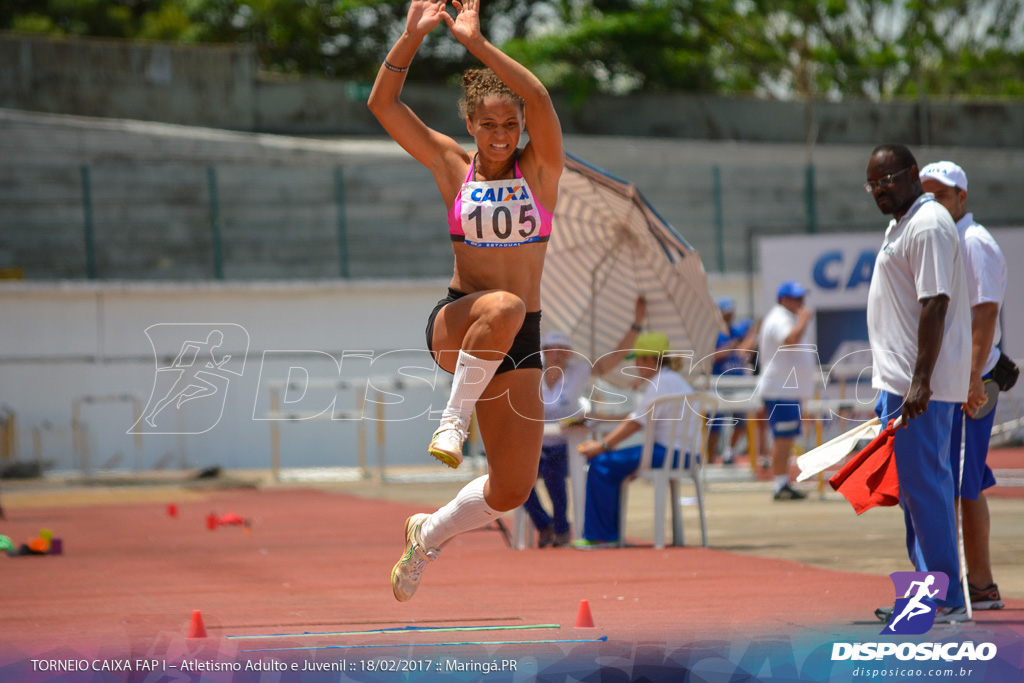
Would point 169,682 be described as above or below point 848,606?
above

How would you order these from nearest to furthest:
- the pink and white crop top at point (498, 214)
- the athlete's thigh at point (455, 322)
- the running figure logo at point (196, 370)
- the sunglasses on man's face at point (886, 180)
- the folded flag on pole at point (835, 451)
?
the athlete's thigh at point (455, 322)
the pink and white crop top at point (498, 214)
the sunglasses on man's face at point (886, 180)
the folded flag on pole at point (835, 451)
the running figure logo at point (196, 370)

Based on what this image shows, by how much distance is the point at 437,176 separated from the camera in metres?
4.92

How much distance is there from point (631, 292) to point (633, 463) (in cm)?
261

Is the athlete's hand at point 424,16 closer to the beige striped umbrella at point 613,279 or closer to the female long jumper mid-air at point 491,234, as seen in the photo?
the female long jumper mid-air at point 491,234

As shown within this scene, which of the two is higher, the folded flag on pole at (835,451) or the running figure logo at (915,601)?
the folded flag on pole at (835,451)

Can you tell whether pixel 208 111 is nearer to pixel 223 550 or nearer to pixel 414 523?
pixel 223 550

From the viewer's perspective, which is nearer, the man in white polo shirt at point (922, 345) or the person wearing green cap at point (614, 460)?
the man in white polo shirt at point (922, 345)

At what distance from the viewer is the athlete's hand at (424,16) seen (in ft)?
15.6

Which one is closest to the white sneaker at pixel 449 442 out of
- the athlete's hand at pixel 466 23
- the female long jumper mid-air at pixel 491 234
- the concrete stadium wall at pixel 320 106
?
the female long jumper mid-air at pixel 491 234

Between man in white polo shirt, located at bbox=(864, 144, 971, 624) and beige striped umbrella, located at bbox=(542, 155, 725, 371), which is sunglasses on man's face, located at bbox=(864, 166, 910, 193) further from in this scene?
beige striped umbrella, located at bbox=(542, 155, 725, 371)

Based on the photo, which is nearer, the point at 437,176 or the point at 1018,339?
the point at 437,176

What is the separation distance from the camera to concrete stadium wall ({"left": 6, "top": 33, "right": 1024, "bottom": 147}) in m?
25.8

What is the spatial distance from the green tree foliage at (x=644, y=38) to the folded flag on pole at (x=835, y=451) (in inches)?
956

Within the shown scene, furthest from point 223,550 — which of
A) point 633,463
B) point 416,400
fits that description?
point 416,400
